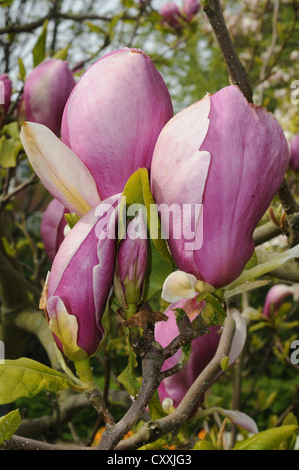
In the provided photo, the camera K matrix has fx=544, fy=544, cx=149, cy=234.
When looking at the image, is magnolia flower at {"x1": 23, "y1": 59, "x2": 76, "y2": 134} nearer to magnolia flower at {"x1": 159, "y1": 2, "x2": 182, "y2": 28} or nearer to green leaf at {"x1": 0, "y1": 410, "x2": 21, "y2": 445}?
green leaf at {"x1": 0, "y1": 410, "x2": 21, "y2": 445}

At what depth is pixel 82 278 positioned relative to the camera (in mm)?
417

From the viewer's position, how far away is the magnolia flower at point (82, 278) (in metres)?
0.41

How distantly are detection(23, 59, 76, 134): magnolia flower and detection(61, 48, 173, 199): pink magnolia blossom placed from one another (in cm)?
41

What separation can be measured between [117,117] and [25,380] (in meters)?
0.21

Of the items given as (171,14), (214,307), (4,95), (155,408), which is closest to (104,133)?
(214,307)

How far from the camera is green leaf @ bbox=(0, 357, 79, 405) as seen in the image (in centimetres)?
39

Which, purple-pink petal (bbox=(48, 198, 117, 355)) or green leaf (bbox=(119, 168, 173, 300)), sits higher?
green leaf (bbox=(119, 168, 173, 300))

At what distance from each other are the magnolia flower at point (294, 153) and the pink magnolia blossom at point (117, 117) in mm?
1004

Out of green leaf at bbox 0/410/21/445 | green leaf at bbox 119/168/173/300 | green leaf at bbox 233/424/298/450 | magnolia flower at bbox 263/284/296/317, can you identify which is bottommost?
magnolia flower at bbox 263/284/296/317

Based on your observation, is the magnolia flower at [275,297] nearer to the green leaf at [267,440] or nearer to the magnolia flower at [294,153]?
the magnolia flower at [294,153]

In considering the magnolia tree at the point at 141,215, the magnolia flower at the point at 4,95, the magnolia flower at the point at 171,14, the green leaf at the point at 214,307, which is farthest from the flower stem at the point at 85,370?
the magnolia flower at the point at 171,14

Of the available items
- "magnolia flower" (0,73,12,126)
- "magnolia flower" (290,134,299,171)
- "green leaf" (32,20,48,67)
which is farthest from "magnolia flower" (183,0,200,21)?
"magnolia flower" (0,73,12,126)

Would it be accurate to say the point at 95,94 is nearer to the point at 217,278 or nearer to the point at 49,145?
the point at 49,145

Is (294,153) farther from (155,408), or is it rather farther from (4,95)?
(155,408)
